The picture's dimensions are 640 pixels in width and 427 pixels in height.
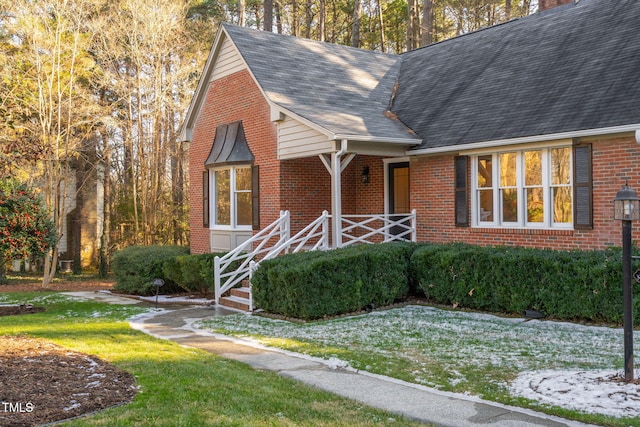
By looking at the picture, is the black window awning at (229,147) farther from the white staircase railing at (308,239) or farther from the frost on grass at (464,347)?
the frost on grass at (464,347)

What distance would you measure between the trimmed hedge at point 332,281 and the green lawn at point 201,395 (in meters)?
2.80

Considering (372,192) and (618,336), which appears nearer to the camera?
(618,336)

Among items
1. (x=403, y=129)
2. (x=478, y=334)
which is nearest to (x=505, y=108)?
(x=403, y=129)

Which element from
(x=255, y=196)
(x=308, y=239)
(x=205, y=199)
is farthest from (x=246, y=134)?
(x=308, y=239)

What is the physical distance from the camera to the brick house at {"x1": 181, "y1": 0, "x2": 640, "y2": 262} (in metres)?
11.9

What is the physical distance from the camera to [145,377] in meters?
6.66

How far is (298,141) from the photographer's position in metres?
14.5

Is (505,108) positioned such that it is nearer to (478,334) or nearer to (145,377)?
(478,334)

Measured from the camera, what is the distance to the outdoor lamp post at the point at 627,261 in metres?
6.30

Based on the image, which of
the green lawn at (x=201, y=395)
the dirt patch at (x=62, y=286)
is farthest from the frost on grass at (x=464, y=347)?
the dirt patch at (x=62, y=286)

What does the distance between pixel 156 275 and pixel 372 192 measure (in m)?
6.10

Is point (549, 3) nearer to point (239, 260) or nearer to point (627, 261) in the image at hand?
point (239, 260)

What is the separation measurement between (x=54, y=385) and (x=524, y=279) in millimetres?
7696

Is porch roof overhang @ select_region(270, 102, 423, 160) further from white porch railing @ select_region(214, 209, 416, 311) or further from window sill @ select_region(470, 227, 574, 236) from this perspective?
window sill @ select_region(470, 227, 574, 236)
